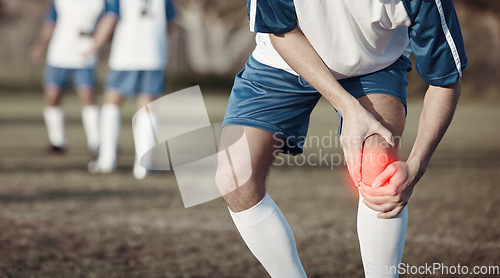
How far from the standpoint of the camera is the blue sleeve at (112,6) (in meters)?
6.87

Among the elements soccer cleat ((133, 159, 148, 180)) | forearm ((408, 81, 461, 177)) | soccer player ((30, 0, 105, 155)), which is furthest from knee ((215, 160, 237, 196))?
soccer player ((30, 0, 105, 155))

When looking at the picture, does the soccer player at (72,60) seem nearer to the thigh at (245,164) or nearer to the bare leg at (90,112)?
the bare leg at (90,112)

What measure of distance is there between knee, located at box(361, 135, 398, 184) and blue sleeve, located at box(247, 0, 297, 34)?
0.47m

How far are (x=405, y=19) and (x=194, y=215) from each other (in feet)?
9.66

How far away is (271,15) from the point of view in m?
Result: 2.13

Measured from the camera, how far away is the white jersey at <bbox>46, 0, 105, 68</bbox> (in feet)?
25.4

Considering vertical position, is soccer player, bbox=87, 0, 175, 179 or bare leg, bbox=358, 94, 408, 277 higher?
bare leg, bbox=358, 94, 408, 277

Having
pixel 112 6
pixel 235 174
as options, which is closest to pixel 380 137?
pixel 235 174

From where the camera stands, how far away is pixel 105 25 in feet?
22.8

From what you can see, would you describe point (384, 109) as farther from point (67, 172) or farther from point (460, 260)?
point (67, 172)

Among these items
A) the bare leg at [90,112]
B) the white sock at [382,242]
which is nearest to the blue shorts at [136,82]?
A: the bare leg at [90,112]

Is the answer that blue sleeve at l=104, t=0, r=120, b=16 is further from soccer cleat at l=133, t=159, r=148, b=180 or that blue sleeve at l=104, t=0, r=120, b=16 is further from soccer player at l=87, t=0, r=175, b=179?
soccer cleat at l=133, t=159, r=148, b=180

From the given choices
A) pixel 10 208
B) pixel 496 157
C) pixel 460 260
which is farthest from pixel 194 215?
pixel 496 157

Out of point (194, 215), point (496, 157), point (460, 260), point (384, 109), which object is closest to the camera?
point (384, 109)
